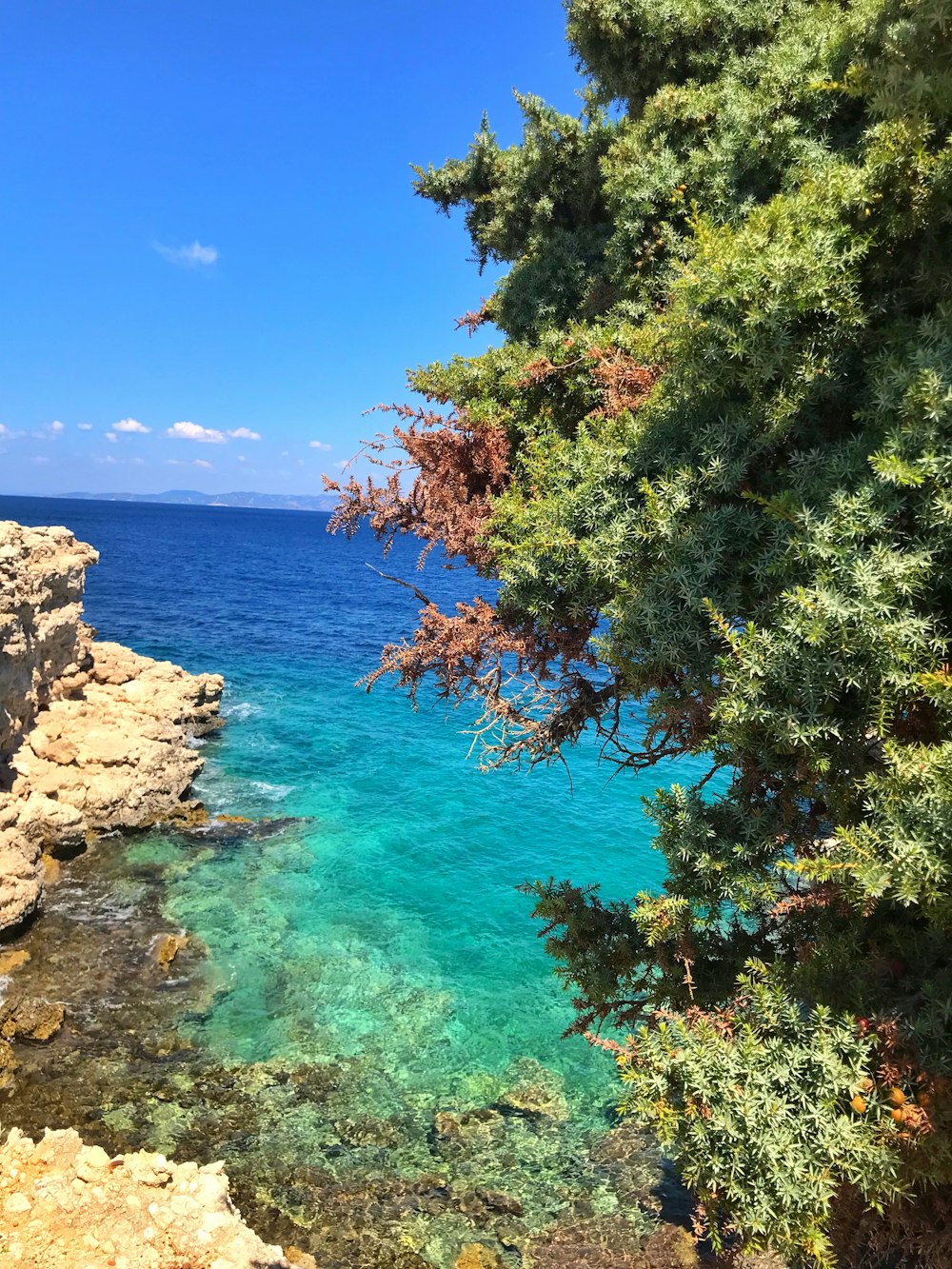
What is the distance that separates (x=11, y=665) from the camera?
17.9 metres

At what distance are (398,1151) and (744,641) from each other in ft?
33.8

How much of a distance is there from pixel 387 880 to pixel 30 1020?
863 cm

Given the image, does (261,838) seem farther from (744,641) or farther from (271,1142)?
(744,641)

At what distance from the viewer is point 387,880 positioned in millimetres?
19125

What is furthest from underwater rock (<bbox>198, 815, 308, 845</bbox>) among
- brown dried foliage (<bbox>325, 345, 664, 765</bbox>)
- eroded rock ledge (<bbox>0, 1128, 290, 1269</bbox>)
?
brown dried foliage (<bbox>325, 345, 664, 765</bbox>)

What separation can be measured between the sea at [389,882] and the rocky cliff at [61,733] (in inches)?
62.9

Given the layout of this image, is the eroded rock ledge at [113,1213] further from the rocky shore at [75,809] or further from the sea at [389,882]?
the sea at [389,882]

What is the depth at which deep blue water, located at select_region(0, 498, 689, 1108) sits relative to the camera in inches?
518

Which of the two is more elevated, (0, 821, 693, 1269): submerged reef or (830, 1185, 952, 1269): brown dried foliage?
(830, 1185, 952, 1269): brown dried foliage

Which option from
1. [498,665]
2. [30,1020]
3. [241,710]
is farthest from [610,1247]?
[241,710]

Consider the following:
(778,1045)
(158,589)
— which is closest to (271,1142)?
(778,1045)

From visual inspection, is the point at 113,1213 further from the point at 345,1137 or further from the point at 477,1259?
the point at 477,1259

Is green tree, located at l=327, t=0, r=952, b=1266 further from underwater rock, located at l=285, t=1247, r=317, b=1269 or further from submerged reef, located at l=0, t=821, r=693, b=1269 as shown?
underwater rock, located at l=285, t=1247, r=317, b=1269

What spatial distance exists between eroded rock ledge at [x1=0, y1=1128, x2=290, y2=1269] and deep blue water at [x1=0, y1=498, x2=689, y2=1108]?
4010mm
